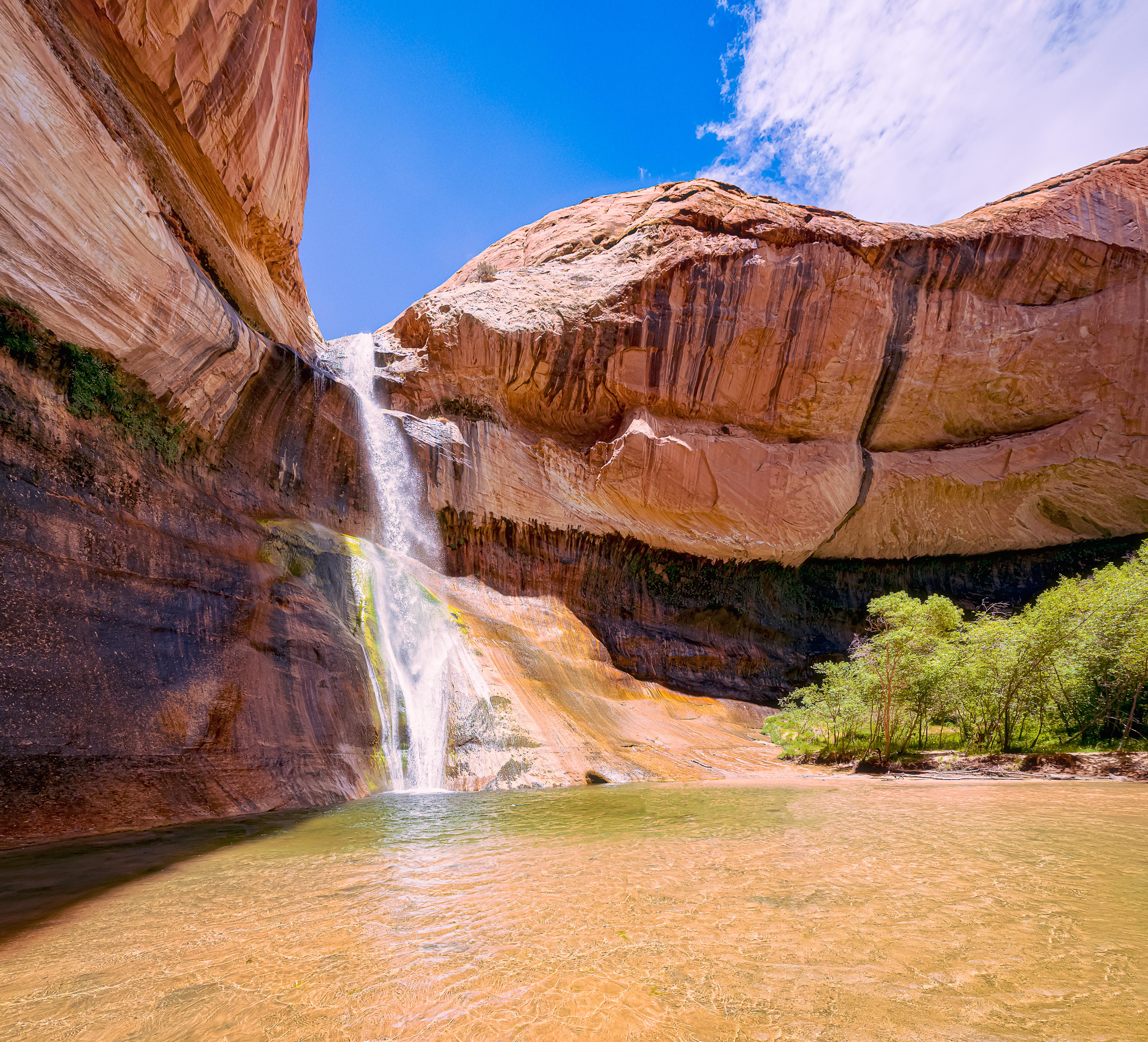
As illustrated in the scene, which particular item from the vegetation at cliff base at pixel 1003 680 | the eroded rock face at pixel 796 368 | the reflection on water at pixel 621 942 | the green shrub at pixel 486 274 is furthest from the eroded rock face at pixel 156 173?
the vegetation at cliff base at pixel 1003 680

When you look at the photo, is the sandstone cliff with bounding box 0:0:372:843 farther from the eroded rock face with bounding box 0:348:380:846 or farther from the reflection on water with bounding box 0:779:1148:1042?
the reflection on water with bounding box 0:779:1148:1042

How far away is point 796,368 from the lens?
2228cm

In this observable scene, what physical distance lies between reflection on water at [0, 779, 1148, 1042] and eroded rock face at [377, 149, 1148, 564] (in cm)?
1543

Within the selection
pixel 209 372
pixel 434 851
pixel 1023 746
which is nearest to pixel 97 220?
pixel 209 372

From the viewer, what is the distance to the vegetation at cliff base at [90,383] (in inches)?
291

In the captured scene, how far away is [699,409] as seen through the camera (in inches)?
884

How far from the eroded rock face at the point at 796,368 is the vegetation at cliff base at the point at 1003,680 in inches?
374

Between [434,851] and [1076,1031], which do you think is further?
[434,851]

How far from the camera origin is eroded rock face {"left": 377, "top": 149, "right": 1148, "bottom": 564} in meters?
20.5

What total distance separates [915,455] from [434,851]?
85.2 ft

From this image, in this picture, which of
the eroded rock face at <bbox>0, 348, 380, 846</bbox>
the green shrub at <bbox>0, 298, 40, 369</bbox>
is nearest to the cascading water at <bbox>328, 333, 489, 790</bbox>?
the eroded rock face at <bbox>0, 348, 380, 846</bbox>

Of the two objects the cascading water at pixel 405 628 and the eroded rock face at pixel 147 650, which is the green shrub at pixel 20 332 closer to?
the eroded rock face at pixel 147 650

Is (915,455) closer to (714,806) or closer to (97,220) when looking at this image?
(714,806)

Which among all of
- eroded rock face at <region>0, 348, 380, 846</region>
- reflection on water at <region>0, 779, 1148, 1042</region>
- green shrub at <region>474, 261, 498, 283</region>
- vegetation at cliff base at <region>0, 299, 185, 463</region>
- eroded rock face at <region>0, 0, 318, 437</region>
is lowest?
reflection on water at <region>0, 779, 1148, 1042</region>
